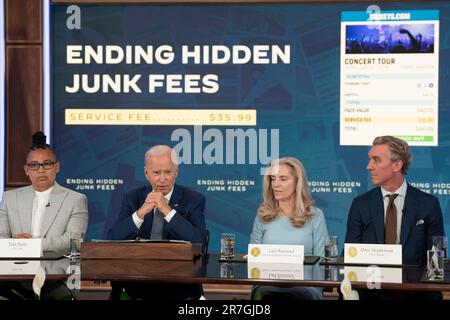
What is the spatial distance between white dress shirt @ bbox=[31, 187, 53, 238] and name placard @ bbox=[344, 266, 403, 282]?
69.6 inches

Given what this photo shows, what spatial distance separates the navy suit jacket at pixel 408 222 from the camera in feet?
13.3

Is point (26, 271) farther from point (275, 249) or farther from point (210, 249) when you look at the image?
point (210, 249)

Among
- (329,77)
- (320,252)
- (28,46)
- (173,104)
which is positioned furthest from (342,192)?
(28,46)

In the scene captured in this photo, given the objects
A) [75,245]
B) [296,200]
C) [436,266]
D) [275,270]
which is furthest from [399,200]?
[75,245]

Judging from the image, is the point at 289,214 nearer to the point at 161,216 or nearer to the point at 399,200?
the point at 399,200

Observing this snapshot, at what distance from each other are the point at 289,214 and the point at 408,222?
0.62 meters

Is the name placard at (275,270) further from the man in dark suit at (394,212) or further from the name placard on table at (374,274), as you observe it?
the man in dark suit at (394,212)

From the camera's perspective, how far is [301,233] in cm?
414

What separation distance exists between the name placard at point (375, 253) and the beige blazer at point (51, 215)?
1532 mm

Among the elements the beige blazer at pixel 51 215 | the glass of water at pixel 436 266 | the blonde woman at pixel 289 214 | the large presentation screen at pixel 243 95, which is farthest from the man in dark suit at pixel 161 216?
the large presentation screen at pixel 243 95

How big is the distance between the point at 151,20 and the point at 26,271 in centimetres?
299

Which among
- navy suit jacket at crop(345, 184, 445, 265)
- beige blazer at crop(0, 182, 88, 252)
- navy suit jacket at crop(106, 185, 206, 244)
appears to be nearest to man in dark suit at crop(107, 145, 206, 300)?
navy suit jacket at crop(106, 185, 206, 244)

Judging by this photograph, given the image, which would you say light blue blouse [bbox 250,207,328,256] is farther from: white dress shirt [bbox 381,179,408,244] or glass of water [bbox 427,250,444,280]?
glass of water [bbox 427,250,444,280]
